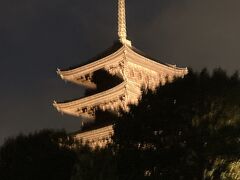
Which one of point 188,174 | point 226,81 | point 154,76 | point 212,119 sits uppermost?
point 154,76

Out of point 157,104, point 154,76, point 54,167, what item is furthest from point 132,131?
point 154,76

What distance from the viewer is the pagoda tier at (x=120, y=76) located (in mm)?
60562

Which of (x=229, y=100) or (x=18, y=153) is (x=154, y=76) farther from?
(x=229, y=100)

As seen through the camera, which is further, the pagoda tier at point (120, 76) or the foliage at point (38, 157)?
the pagoda tier at point (120, 76)

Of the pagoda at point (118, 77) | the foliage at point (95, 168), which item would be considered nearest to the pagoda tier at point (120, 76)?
the pagoda at point (118, 77)

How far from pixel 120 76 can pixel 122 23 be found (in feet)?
24.7

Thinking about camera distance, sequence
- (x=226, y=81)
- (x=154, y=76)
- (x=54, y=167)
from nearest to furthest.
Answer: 1. (x=226, y=81)
2. (x=54, y=167)
3. (x=154, y=76)

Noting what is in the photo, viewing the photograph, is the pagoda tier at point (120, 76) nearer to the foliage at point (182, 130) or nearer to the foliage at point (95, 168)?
the foliage at point (182, 130)

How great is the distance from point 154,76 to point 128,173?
84.6 feet

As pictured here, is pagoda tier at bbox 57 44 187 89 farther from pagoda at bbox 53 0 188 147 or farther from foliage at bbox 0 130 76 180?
foliage at bbox 0 130 76 180

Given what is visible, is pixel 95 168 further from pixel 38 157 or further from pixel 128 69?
pixel 128 69

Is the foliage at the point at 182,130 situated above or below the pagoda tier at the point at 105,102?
below

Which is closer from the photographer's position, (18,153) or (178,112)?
(178,112)

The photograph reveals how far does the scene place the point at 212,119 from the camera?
37906mm
